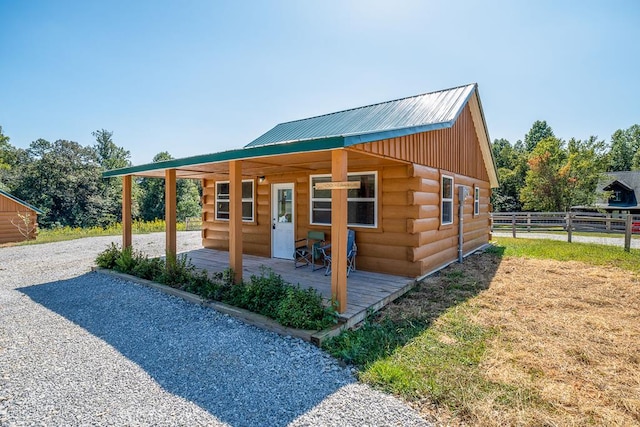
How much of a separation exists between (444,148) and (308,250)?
383 centimetres

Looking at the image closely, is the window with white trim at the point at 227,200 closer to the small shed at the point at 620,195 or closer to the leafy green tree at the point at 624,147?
Result: the small shed at the point at 620,195

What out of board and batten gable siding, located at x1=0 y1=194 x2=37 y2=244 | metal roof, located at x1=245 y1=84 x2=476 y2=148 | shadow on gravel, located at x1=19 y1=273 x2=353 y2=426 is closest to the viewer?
shadow on gravel, located at x1=19 y1=273 x2=353 y2=426

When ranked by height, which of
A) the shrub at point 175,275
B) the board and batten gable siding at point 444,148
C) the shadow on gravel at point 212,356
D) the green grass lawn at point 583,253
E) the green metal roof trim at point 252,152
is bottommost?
the shadow on gravel at point 212,356

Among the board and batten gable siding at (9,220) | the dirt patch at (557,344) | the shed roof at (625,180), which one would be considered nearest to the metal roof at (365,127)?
the dirt patch at (557,344)

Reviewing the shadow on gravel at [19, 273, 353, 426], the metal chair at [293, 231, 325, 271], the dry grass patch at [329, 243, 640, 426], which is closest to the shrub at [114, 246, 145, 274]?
the shadow on gravel at [19, 273, 353, 426]

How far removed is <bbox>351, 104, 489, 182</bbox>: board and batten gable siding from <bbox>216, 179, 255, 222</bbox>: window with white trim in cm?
458

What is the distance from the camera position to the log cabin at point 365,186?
4574 mm

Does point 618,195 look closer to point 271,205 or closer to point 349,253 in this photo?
point 349,253

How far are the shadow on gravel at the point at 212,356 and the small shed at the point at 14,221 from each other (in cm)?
1379

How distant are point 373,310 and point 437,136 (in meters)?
4.16

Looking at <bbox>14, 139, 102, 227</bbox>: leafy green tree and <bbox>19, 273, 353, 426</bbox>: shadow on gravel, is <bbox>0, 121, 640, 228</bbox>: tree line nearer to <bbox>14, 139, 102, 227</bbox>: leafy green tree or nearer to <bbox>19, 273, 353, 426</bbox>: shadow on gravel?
<bbox>14, 139, 102, 227</bbox>: leafy green tree

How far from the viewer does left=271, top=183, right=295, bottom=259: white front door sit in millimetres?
7746

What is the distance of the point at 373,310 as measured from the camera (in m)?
4.30

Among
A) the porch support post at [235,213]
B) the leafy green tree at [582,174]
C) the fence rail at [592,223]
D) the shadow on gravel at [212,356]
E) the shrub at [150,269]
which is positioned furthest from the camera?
the leafy green tree at [582,174]
